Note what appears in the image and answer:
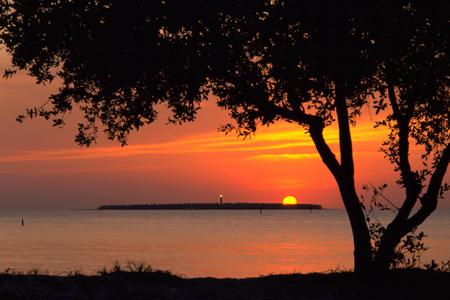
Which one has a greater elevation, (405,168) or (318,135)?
(318,135)

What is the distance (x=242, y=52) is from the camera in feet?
71.7

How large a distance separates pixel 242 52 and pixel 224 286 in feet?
21.0

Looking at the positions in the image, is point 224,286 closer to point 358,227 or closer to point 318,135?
point 358,227

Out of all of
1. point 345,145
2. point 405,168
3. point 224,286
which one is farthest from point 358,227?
point 224,286

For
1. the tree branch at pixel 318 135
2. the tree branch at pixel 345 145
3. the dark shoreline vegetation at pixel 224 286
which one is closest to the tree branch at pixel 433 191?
the dark shoreline vegetation at pixel 224 286

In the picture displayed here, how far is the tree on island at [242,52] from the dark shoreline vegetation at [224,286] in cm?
181

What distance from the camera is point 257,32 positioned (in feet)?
70.3

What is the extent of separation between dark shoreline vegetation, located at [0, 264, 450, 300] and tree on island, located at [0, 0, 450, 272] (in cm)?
181

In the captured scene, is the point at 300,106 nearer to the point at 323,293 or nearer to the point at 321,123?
the point at 321,123

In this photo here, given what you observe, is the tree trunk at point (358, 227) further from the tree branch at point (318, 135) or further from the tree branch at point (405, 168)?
the tree branch at point (405, 168)

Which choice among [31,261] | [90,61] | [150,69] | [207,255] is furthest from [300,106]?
[207,255]

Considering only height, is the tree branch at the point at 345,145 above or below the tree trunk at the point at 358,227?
above

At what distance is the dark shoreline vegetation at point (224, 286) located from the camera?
20.8 metres

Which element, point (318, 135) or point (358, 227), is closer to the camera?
point (358, 227)
